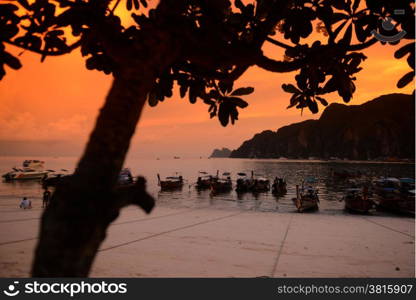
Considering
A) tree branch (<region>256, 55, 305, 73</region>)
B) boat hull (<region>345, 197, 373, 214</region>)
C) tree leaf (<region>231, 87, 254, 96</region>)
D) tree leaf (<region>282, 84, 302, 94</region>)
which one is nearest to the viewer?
tree branch (<region>256, 55, 305, 73</region>)

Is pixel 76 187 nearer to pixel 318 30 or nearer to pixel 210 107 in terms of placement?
pixel 210 107

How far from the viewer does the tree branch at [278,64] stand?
9.22 ft

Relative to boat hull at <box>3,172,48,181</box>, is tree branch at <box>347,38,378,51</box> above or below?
above

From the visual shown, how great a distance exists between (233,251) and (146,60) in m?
10.2

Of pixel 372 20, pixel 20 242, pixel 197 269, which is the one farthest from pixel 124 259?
pixel 372 20

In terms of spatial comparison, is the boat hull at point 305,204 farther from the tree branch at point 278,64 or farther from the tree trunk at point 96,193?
the tree trunk at point 96,193

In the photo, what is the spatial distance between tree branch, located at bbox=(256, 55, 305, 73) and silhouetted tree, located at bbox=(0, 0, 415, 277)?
10mm

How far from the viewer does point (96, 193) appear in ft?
6.12

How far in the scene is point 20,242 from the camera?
1145cm

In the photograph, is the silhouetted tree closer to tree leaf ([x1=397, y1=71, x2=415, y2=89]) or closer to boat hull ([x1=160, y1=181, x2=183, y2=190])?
tree leaf ([x1=397, y1=71, x2=415, y2=89])

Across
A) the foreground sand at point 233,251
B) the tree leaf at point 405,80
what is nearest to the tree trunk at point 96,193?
the tree leaf at point 405,80

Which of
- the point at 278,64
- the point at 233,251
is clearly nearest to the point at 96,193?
the point at 278,64

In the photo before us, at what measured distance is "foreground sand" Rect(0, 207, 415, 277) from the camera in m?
8.93

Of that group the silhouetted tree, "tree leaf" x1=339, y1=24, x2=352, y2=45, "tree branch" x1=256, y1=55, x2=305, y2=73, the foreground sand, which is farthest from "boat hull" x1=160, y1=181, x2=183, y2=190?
"tree branch" x1=256, y1=55, x2=305, y2=73
